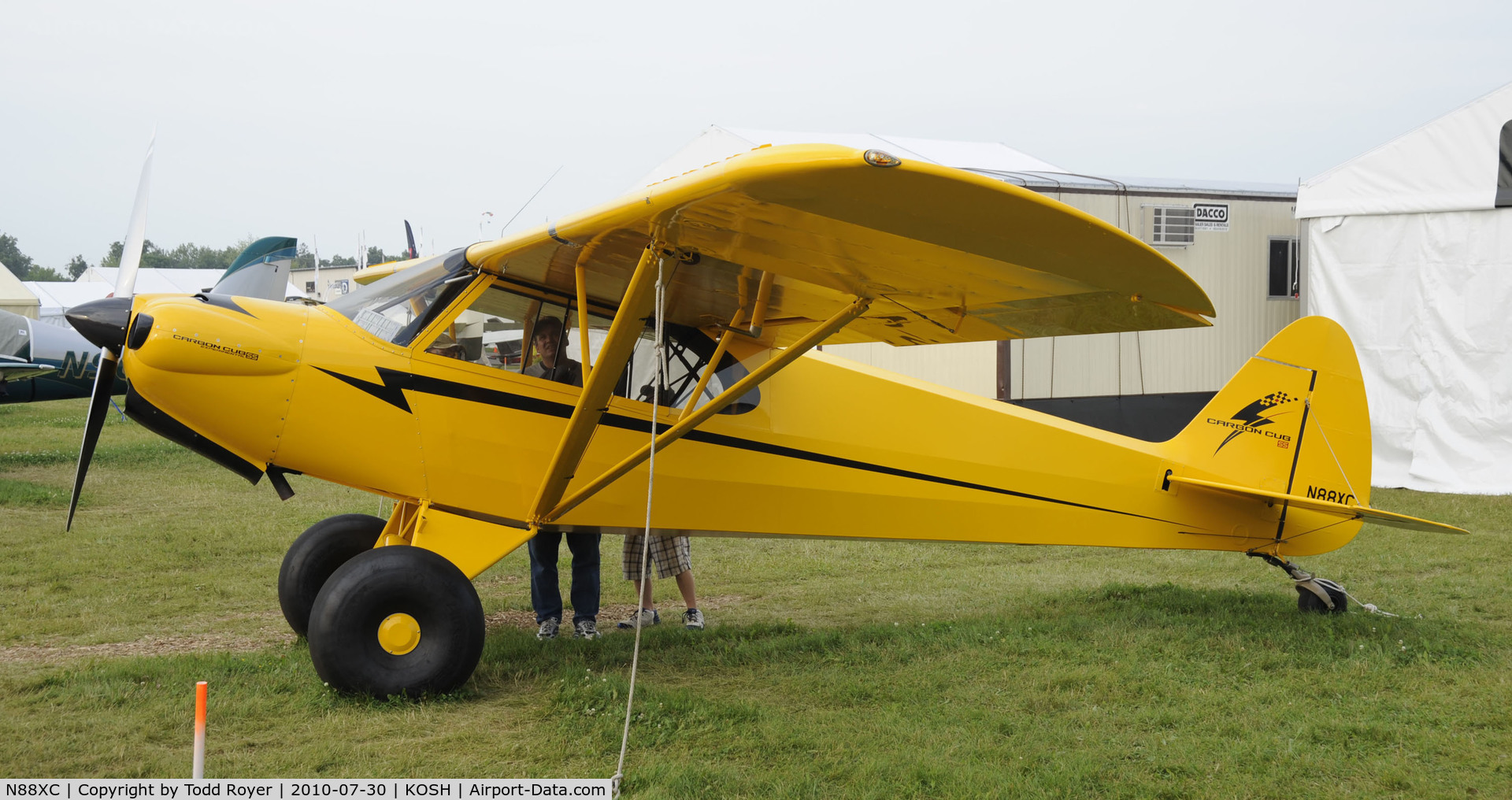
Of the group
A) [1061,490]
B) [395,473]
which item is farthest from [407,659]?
[1061,490]

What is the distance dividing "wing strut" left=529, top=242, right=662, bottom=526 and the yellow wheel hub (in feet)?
2.94

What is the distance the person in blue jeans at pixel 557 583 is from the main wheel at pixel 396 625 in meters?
1.38

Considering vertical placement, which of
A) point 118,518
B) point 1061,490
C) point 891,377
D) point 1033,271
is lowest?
point 118,518

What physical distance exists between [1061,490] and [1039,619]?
99 centimetres

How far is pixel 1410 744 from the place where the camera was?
4.53 m

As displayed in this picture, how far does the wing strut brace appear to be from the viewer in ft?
15.3

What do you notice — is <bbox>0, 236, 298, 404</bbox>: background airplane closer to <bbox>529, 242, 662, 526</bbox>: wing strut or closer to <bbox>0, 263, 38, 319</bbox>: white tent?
<bbox>529, 242, 662, 526</bbox>: wing strut

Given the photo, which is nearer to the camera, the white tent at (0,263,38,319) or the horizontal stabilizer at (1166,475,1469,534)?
the horizontal stabilizer at (1166,475,1469,534)

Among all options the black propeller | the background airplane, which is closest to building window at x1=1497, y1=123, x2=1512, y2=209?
the black propeller

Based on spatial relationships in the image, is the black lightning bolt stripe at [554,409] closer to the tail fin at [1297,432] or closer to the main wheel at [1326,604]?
the tail fin at [1297,432]

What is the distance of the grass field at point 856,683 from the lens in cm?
421

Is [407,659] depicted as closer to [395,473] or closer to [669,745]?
[395,473]

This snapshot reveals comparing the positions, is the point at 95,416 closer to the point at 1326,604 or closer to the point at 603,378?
the point at 603,378

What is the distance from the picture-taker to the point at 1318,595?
670 centimetres
